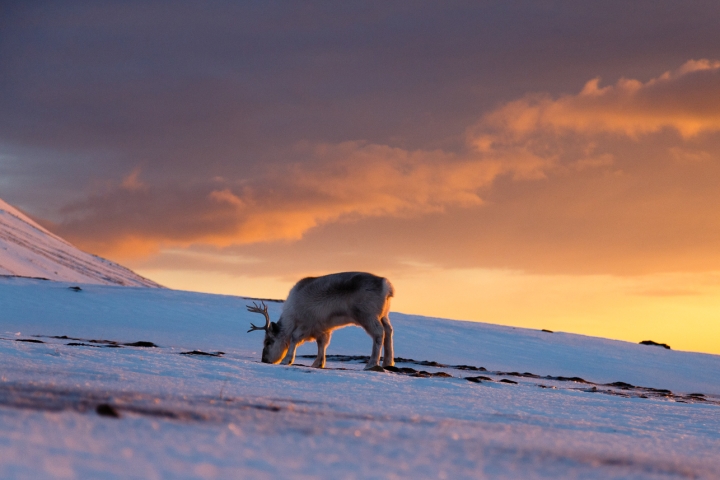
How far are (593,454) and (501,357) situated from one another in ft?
54.5

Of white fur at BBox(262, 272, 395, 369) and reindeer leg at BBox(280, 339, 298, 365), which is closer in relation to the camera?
white fur at BBox(262, 272, 395, 369)

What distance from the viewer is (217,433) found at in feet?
11.8

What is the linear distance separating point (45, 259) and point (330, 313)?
42791 millimetres

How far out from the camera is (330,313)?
Answer: 1239cm

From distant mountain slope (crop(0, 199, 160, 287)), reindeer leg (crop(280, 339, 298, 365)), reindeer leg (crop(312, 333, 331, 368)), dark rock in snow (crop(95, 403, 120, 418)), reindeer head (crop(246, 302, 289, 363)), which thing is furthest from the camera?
distant mountain slope (crop(0, 199, 160, 287))

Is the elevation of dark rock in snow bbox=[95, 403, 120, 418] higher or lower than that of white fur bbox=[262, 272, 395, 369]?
lower

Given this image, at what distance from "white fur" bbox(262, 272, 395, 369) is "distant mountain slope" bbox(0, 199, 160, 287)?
3162cm

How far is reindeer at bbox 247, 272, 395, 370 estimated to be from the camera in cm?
1198

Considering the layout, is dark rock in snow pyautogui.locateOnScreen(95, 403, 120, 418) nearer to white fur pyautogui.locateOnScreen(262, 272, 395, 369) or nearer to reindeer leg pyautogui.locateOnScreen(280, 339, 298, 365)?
white fur pyautogui.locateOnScreen(262, 272, 395, 369)

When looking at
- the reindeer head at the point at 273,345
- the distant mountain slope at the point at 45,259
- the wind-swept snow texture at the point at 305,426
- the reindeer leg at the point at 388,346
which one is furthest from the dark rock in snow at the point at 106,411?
the distant mountain slope at the point at 45,259

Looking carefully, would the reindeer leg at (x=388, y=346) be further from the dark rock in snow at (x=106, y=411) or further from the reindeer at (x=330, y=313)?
the dark rock in snow at (x=106, y=411)

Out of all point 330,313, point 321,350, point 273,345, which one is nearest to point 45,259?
point 273,345

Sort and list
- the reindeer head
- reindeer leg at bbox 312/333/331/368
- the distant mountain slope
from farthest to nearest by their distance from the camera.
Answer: the distant mountain slope, the reindeer head, reindeer leg at bbox 312/333/331/368

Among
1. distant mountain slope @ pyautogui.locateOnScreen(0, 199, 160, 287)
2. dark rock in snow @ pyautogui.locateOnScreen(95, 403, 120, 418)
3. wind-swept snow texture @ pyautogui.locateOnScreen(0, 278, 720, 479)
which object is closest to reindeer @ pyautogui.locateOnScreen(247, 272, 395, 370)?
wind-swept snow texture @ pyautogui.locateOnScreen(0, 278, 720, 479)
